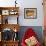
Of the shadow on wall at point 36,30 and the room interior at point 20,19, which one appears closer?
the room interior at point 20,19

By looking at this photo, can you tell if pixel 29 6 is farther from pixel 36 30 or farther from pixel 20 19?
pixel 36 30

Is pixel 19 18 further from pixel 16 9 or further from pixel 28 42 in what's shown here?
pixel 28 42

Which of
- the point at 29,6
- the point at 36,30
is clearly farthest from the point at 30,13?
the point at 36,30

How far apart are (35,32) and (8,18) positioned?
1.15 m

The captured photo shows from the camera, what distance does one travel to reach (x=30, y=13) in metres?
6.00

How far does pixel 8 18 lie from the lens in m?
6.03

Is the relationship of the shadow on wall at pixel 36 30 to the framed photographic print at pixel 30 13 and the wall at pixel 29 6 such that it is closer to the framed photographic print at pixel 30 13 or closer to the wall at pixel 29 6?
the wall at pixel 29 6

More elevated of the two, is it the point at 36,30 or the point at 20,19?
the point at 20,19

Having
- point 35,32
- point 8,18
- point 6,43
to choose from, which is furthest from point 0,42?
point 35,32

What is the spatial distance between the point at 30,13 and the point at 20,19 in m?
0.44

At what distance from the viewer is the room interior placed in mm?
5867

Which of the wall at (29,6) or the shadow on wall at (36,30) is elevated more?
the wall at (29,6)

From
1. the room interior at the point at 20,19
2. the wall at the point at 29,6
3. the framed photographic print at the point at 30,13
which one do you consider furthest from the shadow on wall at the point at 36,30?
the framed photographic print at the point at 30,13

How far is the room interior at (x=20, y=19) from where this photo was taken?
587 cm
